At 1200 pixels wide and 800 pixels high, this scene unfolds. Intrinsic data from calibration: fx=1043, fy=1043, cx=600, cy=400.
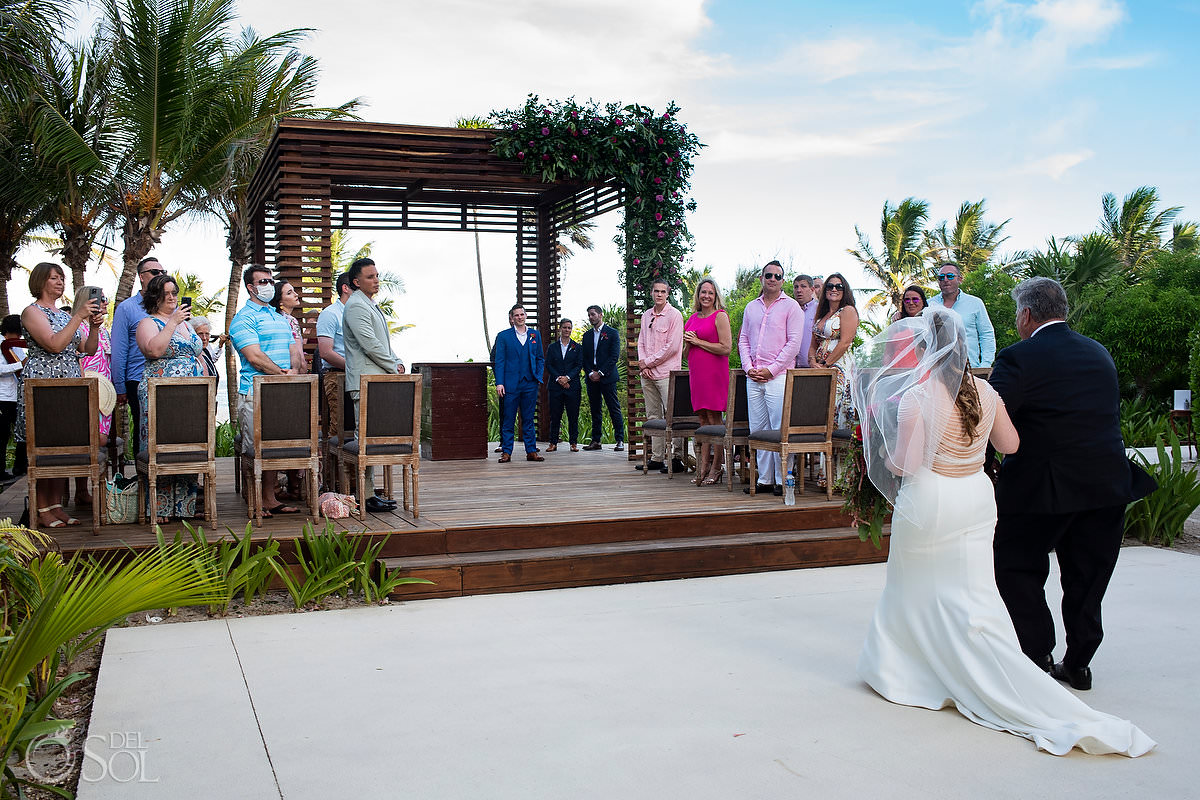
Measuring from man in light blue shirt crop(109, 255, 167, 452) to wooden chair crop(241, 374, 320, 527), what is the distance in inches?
39.2

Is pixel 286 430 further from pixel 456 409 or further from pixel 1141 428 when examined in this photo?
pixel 1141 428

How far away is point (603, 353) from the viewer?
1280cm

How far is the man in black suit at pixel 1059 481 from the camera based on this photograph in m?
4.29

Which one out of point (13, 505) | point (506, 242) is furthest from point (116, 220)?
point (13, 505)

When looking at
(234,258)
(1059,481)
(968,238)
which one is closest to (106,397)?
(1059,481)

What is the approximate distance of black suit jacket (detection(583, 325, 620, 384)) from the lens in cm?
1277

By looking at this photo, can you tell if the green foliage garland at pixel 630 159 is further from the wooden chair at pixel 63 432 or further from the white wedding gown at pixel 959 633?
the white wedding gown at pixel 959 633

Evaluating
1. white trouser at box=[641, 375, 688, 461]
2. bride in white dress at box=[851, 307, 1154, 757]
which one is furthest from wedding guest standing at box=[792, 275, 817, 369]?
bride in white dress at box=[851, 307, 1154, 757]

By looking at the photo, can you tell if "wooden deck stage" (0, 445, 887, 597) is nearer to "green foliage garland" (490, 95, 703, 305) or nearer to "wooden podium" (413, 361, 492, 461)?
"wooden podium" (413, 361, 492, 461)

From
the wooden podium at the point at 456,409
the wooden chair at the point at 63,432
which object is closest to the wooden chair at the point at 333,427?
the wooden chair at the point at 63,432

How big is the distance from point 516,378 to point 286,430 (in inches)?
196

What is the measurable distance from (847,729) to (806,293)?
614cm

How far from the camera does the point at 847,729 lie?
3.89 meters

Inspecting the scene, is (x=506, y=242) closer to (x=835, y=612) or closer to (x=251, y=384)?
(x=251, y=384)
